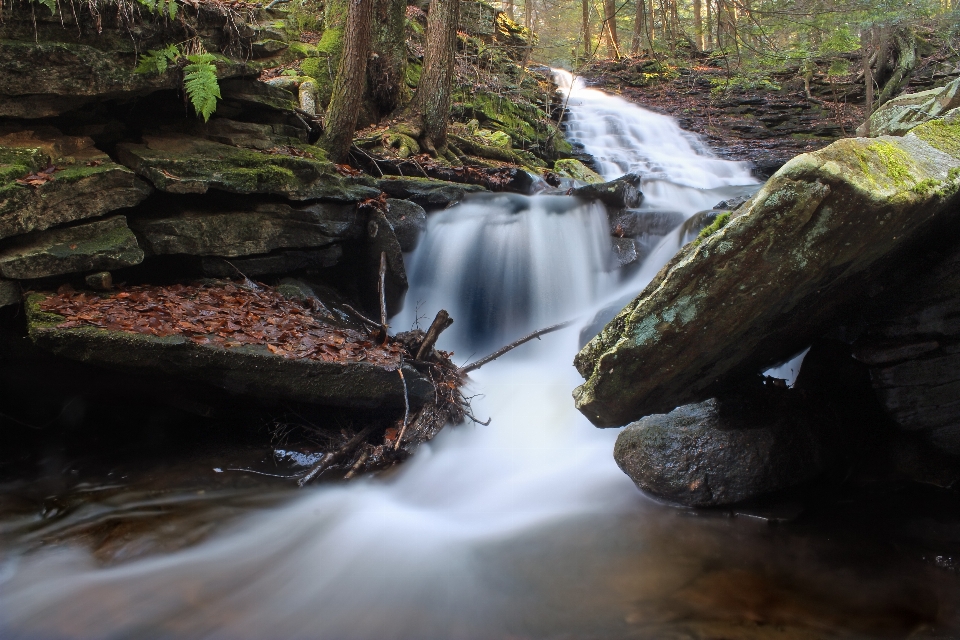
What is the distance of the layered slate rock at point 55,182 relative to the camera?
4926 millimetres

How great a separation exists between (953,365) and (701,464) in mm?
1850

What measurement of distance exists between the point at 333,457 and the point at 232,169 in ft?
11.2

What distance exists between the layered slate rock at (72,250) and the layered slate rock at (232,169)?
688 millimetres

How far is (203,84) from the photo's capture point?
19.4 ft

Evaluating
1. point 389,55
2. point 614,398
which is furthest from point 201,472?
point 389,55

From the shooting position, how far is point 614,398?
3930 millimetres

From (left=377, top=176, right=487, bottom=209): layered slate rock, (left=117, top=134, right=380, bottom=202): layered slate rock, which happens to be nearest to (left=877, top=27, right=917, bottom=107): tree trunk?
(left=377, top=176, right=487, bottom=209): layered slate rock

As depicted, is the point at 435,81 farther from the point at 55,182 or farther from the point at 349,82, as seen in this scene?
the point at 55,182

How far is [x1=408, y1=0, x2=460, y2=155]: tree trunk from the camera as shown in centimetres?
1072

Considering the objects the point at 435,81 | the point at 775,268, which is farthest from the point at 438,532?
the point at 435,81

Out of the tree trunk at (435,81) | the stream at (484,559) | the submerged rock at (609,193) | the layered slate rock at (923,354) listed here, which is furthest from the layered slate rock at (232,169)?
the layered slate rock at (923,354)

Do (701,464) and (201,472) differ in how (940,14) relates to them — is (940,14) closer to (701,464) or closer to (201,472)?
(701,464)

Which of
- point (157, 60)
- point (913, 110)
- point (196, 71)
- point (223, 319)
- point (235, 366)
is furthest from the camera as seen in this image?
point (913, 110)

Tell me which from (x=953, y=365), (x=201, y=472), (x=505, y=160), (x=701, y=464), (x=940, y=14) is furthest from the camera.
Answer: (x=940, y=14)
